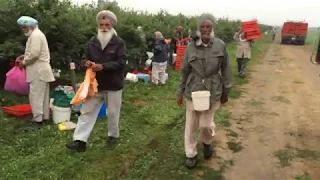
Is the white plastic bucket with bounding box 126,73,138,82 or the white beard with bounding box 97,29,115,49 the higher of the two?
the white beard with bounding box 97,29,115,49

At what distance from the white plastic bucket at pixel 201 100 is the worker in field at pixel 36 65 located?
107 inches

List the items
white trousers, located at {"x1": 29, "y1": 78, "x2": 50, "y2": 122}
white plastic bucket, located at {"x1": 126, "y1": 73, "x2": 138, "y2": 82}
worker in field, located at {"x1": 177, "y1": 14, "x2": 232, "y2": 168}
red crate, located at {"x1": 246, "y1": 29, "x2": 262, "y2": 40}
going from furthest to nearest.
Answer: red crate, located at {"x1": 246, "y1": 29, "x2": 262, "y2": 40}, white plastic bucket, located at {"x1": 126, "y1": 73, "x2": 138, "y2": 82}, white trousers, located at {"x1": 29, "y1": 78, "x2": 50, "y2": 122}, worker in field, located at {"x1": 177, "y1": 14, "x2": 232, "y2": 168}

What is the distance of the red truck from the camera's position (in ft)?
139

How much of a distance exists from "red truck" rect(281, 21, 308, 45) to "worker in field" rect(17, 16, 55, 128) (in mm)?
39906

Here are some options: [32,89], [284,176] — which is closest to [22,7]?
[32,89]

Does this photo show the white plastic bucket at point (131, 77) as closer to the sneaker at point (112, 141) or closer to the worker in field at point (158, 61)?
the worker in field at point (158, 61)

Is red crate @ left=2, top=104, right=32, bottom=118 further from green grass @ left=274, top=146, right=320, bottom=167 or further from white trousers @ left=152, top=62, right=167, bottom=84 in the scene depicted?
white trousers @ left=152, top=62, right=167, bottom=84

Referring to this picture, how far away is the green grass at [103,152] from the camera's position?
4.74 m

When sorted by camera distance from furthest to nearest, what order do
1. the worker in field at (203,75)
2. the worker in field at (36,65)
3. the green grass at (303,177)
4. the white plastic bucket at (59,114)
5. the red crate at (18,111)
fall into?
the red crate at (18,111), the white plastic bucket at (59,114), the worker in field at (36,65), the green grass at (303,177), the worker in field at (203,75)

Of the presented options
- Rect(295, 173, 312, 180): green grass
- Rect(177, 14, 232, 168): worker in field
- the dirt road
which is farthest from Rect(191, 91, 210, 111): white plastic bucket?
Rect(295, 173, 312, 180): green grass

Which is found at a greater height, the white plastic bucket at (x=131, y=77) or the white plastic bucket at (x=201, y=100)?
the white plastic bucket at (x=201, y=100)

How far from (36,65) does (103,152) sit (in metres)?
1.97

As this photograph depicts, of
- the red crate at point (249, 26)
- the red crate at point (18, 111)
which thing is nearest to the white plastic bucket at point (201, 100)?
the red crate at point (18, 111)

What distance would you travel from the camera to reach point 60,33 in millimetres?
8500
